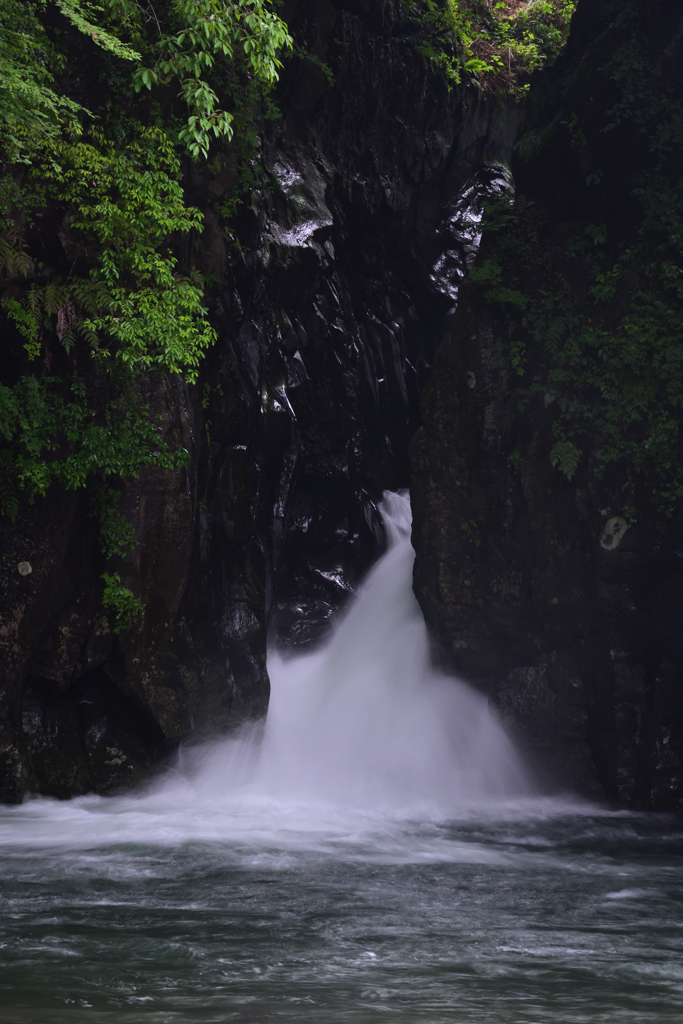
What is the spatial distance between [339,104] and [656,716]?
11.2 m

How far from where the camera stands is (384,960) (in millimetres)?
5098

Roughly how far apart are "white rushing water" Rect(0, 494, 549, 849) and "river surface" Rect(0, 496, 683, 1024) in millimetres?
33

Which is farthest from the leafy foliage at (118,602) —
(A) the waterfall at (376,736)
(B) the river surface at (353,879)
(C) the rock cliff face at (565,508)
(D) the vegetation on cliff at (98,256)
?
(C) the rock cliff face at (565,508)

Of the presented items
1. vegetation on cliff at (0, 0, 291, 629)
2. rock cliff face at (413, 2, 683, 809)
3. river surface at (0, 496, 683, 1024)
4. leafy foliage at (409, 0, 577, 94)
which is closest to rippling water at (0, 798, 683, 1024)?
river surface at (0, 496, 683, 1024)

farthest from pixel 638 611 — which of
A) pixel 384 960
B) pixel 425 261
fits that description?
pixel 425 261

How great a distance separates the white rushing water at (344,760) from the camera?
9.55m

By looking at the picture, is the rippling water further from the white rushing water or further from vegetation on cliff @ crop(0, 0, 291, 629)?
vegetation on cliff @ crop(0, 0, 291, 629)

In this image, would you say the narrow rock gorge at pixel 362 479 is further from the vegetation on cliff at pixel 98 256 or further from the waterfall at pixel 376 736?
the waterfall at pixel 376 736

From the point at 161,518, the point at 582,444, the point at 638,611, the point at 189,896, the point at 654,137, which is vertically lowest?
the point at 189,896

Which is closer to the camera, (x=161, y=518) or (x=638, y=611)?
(x=161, y=518)

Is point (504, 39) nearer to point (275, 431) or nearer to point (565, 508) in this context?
point (275, 431)

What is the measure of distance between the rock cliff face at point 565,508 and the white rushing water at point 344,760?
63 centimetres

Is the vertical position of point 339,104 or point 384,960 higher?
point 339,104

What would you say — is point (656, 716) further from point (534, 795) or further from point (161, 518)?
point (161, 518)
